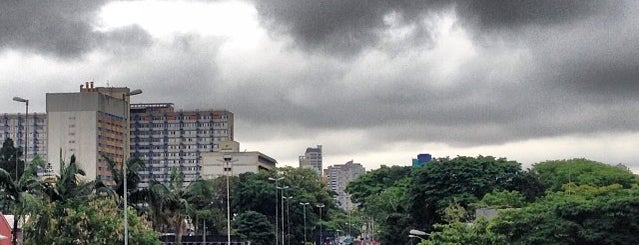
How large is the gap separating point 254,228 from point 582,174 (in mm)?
34310

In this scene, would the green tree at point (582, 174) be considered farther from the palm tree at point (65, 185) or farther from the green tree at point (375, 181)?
the palm tree at point (65, 185)

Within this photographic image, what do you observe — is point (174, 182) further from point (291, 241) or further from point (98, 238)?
point (291, 241)

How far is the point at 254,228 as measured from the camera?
3999 inches

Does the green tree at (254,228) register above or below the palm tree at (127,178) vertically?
below

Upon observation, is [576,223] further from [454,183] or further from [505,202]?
[454,183]

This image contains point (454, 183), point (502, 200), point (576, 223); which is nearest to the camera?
point (576, 223)

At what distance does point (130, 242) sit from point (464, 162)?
38.7 meters

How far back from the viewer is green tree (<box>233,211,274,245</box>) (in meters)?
101

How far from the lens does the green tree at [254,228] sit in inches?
3964

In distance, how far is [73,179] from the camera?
48.1 metres

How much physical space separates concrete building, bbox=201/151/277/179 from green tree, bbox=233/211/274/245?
8266 cm

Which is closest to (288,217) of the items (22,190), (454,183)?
(454,183)

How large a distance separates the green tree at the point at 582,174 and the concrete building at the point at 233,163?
87583mm

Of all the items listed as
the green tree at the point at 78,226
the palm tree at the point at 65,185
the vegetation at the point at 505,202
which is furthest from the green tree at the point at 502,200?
the palm tree at the point at 65,185
